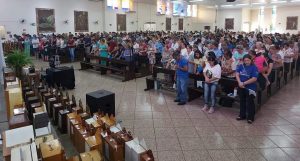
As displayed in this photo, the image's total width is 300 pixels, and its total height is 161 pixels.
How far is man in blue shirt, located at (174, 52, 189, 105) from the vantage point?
20.5 ft

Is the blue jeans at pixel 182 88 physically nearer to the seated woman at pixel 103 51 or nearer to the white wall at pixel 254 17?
the seated woman at pixel 103 51

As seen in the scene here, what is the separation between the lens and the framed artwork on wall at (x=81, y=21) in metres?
19.2

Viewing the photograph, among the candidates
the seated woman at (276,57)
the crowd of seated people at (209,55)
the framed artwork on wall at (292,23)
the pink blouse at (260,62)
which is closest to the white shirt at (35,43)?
the crowd of seated people at (209,55)

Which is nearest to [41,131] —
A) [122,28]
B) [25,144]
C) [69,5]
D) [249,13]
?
[25,144]

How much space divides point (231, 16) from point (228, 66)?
98.6 ft

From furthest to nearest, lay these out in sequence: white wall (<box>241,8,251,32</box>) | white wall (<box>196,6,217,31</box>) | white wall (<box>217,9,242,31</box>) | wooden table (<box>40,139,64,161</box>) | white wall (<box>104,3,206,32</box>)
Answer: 1. white wall (<box>217,9,242,31</box>)
2. white wall (<box>241,8,251,32</box>)
3. white wall (<box>196,6,217,31</box>)
4. white wall (<box>104,3,206,32</box>)
5. wooden table (<box>40,139,64,161</box>)

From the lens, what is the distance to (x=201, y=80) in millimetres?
6738

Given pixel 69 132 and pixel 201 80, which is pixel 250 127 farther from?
pixel 69 132

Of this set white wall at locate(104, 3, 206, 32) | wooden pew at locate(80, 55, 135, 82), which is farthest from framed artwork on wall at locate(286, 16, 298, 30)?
wooden pew at locate(80, 55, 135, 82)

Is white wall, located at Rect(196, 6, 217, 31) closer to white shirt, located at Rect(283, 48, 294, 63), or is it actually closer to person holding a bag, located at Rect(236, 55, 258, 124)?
white shirt, located at Rect(283, 48, 294, 63)

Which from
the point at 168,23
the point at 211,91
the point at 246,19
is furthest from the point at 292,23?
the point at 211,91

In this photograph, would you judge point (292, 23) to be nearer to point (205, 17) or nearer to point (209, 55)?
point (205, 17)

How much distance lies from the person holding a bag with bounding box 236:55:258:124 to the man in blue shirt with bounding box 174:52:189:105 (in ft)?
4.55

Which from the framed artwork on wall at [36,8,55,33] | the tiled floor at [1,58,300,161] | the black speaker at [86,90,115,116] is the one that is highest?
the framed artwork on wall at [36,8,55,33]
